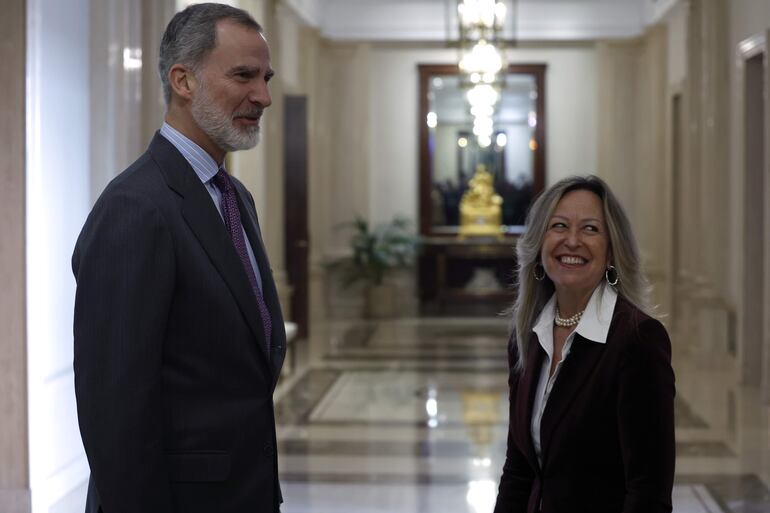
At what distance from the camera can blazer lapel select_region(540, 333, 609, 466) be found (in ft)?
7.23

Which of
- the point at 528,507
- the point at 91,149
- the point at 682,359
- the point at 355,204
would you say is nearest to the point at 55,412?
the point at 91,149

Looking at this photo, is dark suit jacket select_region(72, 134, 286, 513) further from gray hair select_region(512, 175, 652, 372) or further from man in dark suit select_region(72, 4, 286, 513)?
gray hair select_region(512, 175, 652, 372)

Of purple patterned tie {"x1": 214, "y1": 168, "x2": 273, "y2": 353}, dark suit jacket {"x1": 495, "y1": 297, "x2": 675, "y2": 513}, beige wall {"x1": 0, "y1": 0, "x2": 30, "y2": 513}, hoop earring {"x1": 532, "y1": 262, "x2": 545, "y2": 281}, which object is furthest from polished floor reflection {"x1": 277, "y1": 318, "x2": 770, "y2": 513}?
purple patterned tie {"x1": 214, "y1": 168, "x2": 273, "y2": 353}

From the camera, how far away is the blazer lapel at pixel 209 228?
201cm

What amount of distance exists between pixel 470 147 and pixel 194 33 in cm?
1461

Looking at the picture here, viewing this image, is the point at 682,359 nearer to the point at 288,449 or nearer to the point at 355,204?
the point at 288,449

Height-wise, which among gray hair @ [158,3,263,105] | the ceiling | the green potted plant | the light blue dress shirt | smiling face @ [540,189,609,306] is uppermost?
the ceiling

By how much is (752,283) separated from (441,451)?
422 cm

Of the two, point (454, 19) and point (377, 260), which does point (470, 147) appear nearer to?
point (454, 19)

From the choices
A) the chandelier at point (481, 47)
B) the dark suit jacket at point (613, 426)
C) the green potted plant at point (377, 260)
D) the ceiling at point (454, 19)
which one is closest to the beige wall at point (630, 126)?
the ceiling at point (454, 19)

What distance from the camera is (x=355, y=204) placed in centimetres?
1620

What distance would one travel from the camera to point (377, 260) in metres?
15.3

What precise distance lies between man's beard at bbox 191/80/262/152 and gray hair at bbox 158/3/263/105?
57mm

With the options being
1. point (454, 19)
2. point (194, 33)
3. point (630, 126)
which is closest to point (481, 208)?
point (630, 126)
